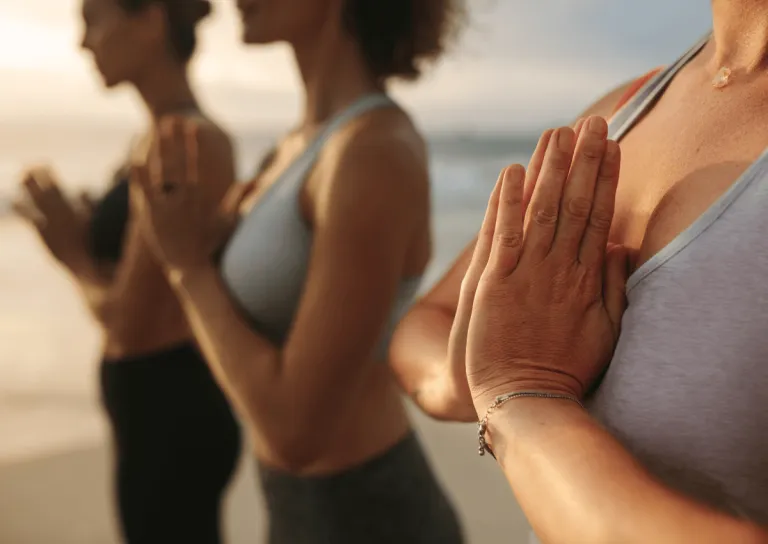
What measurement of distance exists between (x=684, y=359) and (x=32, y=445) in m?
2.59

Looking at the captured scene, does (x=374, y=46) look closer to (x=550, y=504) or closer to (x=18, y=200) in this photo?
(x=550, y=504)

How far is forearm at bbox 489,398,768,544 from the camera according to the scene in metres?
0.34

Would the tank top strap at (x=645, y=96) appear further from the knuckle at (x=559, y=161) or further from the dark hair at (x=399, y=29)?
the dark hair at (x=399, y=29)

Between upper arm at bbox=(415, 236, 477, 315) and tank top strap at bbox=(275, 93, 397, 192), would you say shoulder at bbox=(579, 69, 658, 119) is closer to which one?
upper arm at bbox=(415, 236, 477, 315)

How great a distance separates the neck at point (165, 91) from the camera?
1.47 m

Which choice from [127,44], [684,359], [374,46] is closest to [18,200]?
[127,44]

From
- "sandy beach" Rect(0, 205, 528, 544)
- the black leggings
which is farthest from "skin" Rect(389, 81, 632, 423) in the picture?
"sandy beach" Rect(0, 205, 528, 544)

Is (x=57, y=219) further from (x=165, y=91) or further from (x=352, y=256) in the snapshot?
(x=352, y=256)

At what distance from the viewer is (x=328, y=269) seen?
2.72 ft

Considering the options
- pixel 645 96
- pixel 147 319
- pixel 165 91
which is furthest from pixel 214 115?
pixel 645 96

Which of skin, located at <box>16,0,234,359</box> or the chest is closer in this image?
the chest

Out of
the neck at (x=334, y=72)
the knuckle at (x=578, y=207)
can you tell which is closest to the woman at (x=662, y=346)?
the knuckle at (x=578, y=207)

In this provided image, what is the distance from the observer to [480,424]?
445 mm

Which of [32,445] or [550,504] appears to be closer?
[550,504]
